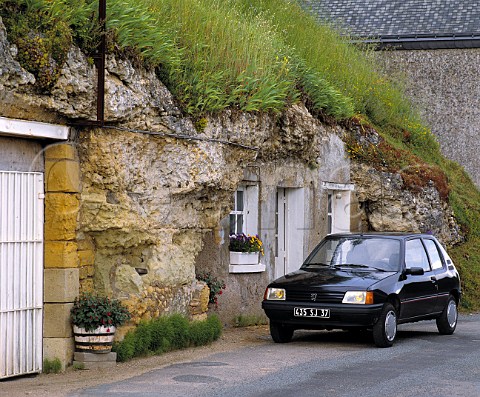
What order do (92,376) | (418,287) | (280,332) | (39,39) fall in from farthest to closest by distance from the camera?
(418,287) < (280,332) < (92,376) < (39,39)

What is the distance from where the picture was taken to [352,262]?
569 inches

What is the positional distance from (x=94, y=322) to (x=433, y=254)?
6.27 m

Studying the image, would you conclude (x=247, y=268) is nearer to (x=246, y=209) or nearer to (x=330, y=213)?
(x=246, y=209)

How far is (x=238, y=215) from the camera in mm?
16656

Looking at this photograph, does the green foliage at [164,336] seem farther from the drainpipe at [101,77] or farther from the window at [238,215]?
the window at [238,215]

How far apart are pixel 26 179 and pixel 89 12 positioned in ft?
7.26

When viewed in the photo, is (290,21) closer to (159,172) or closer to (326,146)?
(326,146)

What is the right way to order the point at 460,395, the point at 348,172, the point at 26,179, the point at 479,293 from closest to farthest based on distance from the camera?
1. the point at 460,395
2. the point at 26,179
3. the point at 348,172
4. the point at 479,293

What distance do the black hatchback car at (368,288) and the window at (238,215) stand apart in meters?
1.95

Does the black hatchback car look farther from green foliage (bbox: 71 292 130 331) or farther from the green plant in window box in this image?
green foliage (bbox: 71 292 130 331)

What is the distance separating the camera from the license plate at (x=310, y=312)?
13.2 m

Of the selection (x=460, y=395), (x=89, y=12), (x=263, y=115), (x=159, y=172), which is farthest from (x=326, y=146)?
(x=460, y=395)

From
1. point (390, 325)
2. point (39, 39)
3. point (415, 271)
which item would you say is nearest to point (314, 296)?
point (390, 325)

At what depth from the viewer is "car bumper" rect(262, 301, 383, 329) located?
13078 mm
